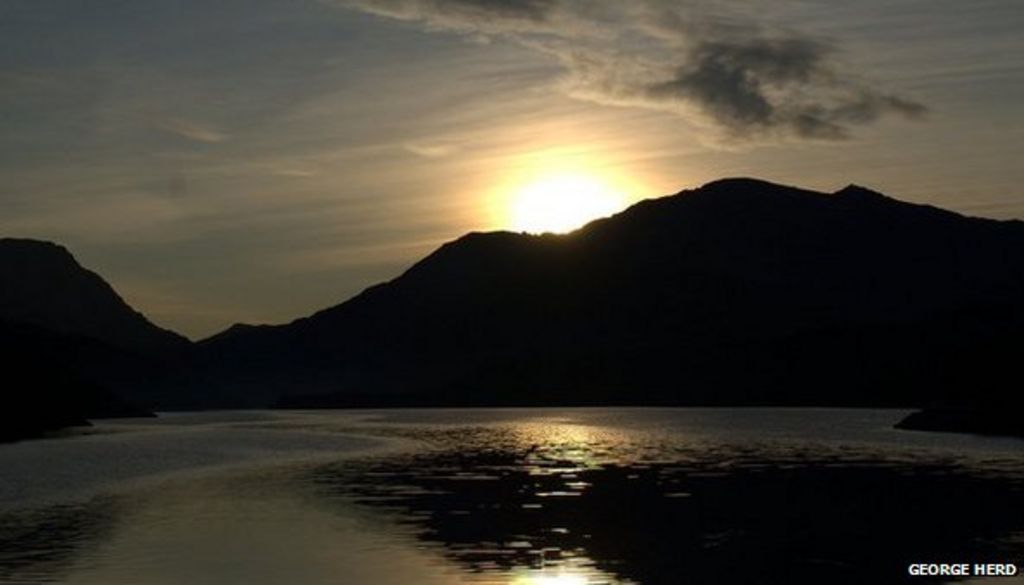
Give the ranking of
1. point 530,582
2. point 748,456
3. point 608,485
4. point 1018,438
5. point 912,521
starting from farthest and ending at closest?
point 1018,438 < point 748,456 < point 608,485 < point 912,521 < point 530,582

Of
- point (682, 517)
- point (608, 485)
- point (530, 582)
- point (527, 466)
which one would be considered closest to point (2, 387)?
point (527, 466)

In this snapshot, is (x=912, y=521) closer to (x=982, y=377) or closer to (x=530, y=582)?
(x=530, y=582)

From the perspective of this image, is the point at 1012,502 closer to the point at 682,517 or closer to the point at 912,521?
the point at 912,521

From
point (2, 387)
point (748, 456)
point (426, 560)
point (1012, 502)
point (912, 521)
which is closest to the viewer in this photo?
point (426, 560)

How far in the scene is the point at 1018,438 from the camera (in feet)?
453

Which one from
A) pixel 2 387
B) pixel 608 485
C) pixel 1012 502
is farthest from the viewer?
pixel 2 387

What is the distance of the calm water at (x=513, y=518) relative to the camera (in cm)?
4469

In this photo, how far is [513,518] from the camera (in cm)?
6062

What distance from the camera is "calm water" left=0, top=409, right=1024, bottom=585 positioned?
44.7 metres

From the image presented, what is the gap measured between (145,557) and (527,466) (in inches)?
2216

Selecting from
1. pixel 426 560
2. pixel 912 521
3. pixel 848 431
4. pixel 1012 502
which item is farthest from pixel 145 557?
pixel 848 431

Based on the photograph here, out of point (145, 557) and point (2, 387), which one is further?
point (2, 387)

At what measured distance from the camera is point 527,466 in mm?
102312

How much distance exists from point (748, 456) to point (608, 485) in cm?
3645
